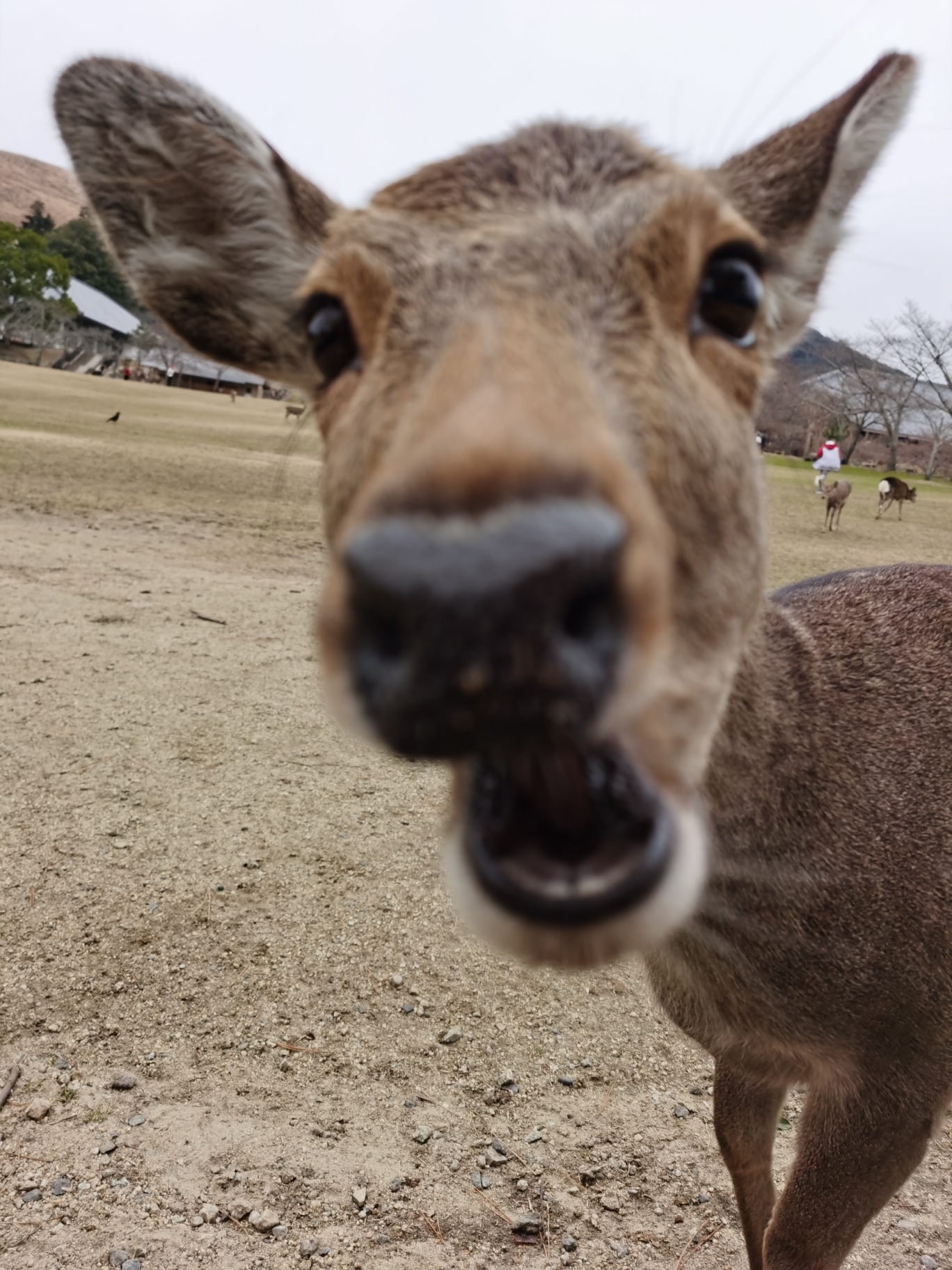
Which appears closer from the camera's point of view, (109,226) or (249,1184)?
(109,226)

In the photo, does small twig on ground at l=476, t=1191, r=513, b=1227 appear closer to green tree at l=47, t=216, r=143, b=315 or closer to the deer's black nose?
the deer's black nose

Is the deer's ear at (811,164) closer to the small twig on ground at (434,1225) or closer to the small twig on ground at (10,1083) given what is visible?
the small twig on ground at (434,1225)

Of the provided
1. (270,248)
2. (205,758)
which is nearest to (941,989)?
(270,248)

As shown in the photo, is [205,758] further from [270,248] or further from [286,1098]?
[270,248]

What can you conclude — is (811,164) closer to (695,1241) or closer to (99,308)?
(695,1241)

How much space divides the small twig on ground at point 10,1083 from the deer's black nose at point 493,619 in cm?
346

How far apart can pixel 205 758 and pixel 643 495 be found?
5.43 m

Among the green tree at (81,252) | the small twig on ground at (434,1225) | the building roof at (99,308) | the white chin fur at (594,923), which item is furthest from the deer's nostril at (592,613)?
the building roof at (99,308)

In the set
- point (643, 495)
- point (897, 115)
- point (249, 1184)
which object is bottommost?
point (249, 1184)

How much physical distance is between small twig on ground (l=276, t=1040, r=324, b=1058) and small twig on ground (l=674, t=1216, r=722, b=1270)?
5.41 ft

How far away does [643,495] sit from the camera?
128 cm

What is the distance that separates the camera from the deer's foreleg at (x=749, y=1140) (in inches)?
122

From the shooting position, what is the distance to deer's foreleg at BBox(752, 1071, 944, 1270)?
95.4 inches

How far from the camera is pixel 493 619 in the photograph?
1.00 metres
